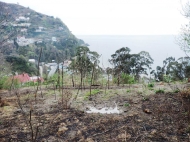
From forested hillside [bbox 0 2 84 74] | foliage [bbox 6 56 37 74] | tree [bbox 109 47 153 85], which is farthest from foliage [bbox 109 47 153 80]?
foliage [bbox 6 56 37 74]

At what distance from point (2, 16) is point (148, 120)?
4917 millimetres

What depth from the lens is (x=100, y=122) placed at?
311 cm

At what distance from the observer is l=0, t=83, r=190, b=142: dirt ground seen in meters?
2.59

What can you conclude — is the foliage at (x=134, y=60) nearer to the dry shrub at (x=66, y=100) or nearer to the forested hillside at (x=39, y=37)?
the forested hillside at (x=39, y=37)

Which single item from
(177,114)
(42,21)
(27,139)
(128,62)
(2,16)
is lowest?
(27,139)

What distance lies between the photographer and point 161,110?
11.3ft

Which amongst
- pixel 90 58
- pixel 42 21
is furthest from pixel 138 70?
pixel 42 21

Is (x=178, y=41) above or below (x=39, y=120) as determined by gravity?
above

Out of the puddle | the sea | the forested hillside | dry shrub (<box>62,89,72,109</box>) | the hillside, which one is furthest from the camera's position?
the hillside

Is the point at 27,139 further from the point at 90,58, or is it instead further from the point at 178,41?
the point at 90,58

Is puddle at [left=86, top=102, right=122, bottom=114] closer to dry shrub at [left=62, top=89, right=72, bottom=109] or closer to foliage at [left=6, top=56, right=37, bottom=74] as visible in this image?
dry shrub at [left=62, top=89, right=72, bottom=109]

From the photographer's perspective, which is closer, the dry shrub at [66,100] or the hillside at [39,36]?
the dry shrub at [66,100]

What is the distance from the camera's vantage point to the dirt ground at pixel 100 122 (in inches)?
102

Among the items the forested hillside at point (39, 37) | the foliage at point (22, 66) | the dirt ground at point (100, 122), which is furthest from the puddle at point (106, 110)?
the foliage at point (22, 66)
